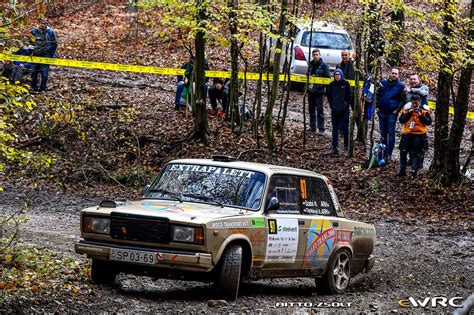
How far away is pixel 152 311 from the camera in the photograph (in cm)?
841

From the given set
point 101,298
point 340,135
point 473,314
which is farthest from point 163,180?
point 340,135

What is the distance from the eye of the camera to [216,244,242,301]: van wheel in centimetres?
893

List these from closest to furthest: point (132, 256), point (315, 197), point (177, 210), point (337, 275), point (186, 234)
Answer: point (186, 234), point (132, 256), point (177, 210), point (315, 197), point (337, 275)

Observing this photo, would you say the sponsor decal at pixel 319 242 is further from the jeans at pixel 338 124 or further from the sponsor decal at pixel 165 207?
the jeans at pixel 338 124

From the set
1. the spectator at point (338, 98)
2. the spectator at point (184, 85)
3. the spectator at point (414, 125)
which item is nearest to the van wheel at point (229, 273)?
the spectator at point (414, 125)

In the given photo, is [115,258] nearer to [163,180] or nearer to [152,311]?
[152,311]

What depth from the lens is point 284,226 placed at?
1002cm

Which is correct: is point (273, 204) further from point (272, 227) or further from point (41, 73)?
point (41, 73)

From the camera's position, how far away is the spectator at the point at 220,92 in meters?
23.4

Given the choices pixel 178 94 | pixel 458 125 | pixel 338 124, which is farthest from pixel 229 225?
pixel 178 94

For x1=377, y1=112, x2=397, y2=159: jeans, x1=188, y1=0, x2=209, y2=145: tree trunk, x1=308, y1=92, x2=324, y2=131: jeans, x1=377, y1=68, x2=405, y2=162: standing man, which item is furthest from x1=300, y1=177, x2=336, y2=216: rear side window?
x1=308, y1=92, x2=324, y2=131: jeans

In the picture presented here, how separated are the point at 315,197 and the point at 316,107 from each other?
12.4m

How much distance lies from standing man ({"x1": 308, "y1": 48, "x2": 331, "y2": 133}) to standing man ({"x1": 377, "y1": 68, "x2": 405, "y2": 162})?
2.46 metres

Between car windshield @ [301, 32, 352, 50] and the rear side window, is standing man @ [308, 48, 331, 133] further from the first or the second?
the rear side window
